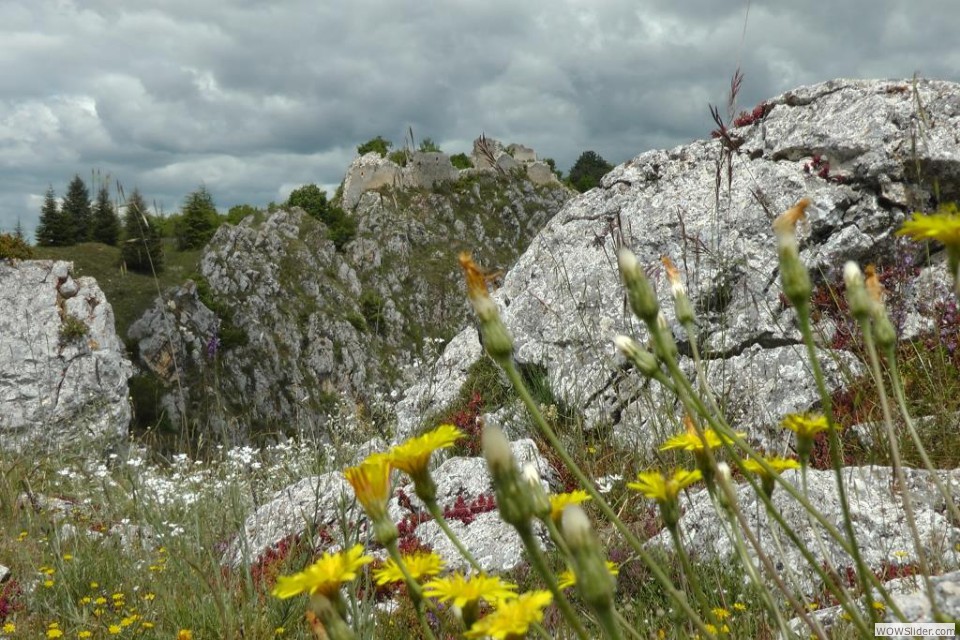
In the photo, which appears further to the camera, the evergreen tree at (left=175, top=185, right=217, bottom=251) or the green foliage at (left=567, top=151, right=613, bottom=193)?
the green foliage at (left=567, top=151, right=613, bottom=193)

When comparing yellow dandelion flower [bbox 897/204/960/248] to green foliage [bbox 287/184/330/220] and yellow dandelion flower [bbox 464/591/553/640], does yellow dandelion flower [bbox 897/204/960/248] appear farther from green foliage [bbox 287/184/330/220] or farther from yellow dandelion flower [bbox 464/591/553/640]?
green foliage [bbox 287/184/330/220]

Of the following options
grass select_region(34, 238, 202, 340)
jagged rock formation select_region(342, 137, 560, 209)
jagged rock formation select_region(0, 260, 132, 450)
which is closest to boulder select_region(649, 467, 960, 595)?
jagged rock formation select_region(0, 260, 132, 450)

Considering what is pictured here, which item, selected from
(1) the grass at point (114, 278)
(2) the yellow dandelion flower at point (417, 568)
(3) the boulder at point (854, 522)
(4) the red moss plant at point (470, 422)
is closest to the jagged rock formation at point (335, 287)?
(1) the grass at point (114, 278)

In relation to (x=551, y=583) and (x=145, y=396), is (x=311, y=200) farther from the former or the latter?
(x=551, y=583)

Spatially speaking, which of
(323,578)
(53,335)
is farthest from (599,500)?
(53,335)

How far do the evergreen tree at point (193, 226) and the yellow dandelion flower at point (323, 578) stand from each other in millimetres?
44286

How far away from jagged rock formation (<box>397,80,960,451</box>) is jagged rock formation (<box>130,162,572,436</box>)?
2395cm

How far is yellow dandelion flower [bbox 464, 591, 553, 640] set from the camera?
33.6 inches

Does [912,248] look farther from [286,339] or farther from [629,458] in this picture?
[286,339]

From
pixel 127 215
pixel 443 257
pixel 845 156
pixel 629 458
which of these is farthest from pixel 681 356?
pixel 443 257

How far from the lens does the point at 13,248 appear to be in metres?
16.1

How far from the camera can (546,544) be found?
11.1 ft

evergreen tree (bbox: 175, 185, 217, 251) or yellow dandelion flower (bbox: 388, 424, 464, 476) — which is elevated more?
evergreen tree (bbox: 175, 185, 217, 251)

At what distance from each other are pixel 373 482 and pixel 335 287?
129 ft
